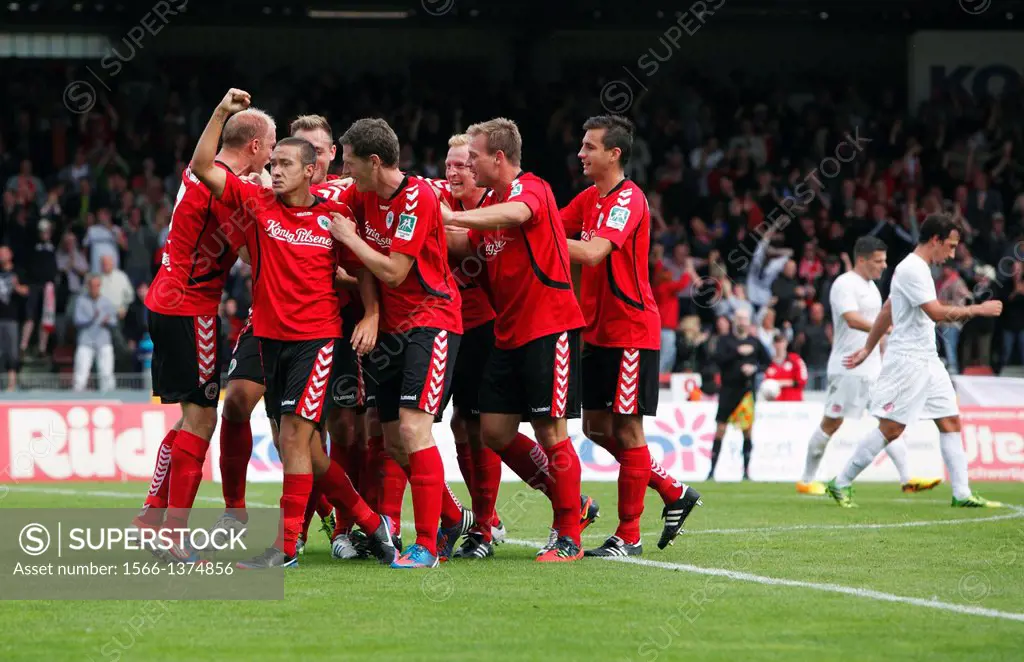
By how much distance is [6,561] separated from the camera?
8.11 meters

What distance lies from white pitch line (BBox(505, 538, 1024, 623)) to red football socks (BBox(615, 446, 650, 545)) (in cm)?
27

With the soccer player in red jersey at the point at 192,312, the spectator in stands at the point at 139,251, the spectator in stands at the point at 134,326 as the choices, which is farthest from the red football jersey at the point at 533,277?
the spectator in stands at the point at 139,251

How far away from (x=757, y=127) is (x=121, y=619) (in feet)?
78.0

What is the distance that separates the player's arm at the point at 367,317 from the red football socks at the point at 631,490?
1894mm

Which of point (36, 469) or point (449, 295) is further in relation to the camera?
point (36, 469)

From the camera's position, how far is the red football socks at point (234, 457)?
8.58 metres

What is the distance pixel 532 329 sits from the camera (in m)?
8.34

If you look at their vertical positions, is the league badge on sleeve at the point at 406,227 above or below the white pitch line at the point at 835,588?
above

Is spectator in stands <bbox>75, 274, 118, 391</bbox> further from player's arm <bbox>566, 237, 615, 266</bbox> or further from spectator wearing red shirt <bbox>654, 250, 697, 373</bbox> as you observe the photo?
player's arm <bbox>566, 237, 615, 266</bbox>

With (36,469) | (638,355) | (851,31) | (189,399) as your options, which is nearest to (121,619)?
(189,399)

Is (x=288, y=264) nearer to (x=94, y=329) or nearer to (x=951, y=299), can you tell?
(x=94, y=329)

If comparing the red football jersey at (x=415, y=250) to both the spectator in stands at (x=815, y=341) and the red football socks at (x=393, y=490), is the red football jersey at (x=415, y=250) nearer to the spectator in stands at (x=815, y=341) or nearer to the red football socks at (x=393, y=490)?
the red football socks at (x=393, y=490)

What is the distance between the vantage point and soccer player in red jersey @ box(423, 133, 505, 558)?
891cm

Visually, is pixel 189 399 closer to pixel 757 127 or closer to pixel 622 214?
pixel 622 214
